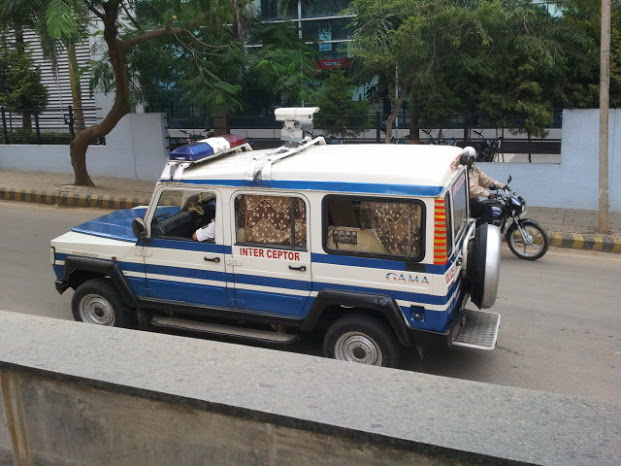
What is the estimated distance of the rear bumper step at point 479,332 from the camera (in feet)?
16.8

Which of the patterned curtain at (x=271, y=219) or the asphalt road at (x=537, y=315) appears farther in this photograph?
the asphalt road at (x=537, y=315)

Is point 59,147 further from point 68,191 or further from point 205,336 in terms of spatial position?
point 205,336

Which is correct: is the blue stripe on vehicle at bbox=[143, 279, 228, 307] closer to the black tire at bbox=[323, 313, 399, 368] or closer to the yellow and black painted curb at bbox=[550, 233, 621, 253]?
the black tire at bbox=[323, 313, 399, 368]

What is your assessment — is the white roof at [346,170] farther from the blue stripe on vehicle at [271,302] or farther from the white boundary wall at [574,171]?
the white boundary wall at [574,171]

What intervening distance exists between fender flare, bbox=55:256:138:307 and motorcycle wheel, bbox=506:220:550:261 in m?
5.54

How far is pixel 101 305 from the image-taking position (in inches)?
238

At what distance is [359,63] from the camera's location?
1257 cm

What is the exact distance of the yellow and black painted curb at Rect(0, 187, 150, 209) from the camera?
1266cm

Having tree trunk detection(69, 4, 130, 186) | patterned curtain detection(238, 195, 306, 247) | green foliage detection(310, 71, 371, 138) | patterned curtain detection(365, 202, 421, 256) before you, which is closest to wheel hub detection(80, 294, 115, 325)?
patterned curtain detection(238, 195, 306, 247)

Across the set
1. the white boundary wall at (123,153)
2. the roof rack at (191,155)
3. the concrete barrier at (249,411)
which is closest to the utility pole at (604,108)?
the roof rack at (191,155)

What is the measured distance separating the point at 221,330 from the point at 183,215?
1.12 meters

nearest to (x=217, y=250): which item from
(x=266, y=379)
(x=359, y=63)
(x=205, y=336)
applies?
(x=205, y=336)

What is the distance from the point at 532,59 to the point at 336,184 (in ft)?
26.8

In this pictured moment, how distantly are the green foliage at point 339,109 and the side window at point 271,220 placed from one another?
8.11m
